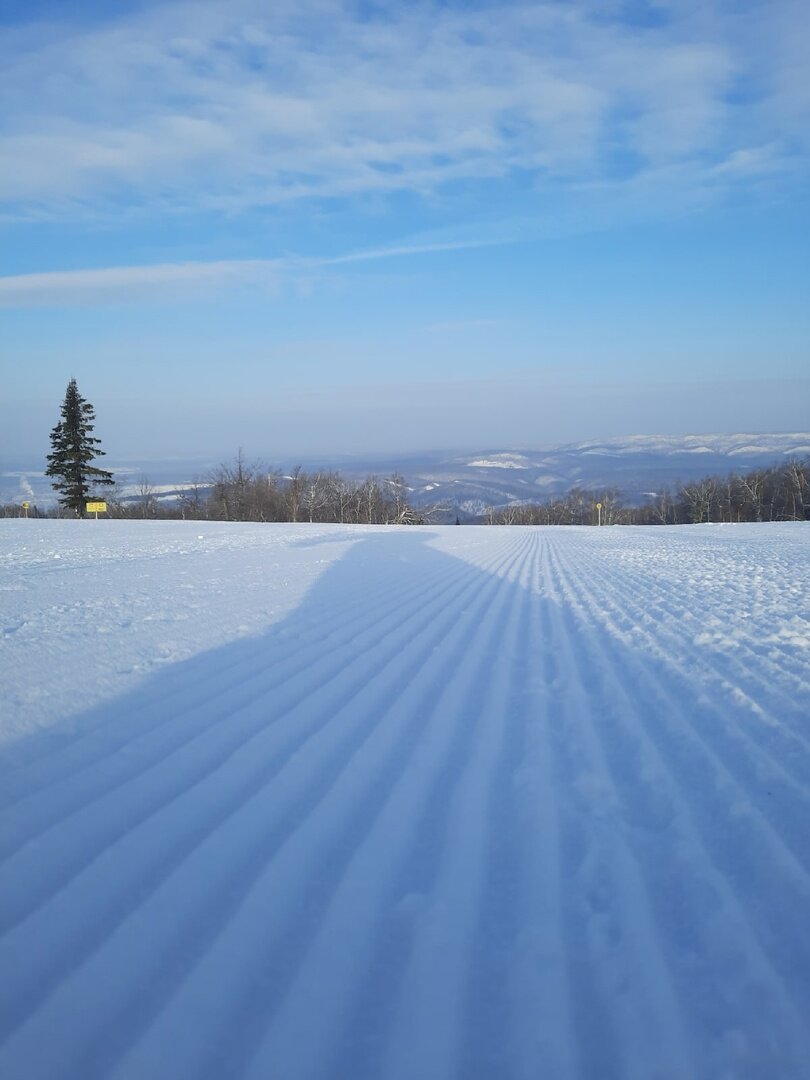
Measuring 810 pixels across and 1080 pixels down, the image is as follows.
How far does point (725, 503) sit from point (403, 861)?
81012mm

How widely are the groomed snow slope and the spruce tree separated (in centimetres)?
3969

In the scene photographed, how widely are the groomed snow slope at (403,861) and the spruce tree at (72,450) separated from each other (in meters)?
39.7

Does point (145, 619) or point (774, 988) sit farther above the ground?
point (145, 619)

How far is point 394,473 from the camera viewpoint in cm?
7088

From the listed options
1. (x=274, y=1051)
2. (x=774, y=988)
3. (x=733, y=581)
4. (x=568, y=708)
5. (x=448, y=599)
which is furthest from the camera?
(x=733, y=581)

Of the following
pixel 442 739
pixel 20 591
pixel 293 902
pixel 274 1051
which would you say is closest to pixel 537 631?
pixel 442 739

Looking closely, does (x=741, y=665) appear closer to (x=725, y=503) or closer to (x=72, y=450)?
(x=72, y=450)

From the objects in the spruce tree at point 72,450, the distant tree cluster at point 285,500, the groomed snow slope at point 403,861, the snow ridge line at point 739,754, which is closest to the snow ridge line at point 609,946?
the groomed snow slope at point 403,861

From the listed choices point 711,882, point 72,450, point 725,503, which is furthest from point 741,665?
point 725,503

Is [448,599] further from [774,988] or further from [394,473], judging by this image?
[394,473]

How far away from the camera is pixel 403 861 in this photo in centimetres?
271

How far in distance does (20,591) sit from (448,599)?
6129 millimetres

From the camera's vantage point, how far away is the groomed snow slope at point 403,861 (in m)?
1.89

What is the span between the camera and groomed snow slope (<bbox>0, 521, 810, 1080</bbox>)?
1891 mm
